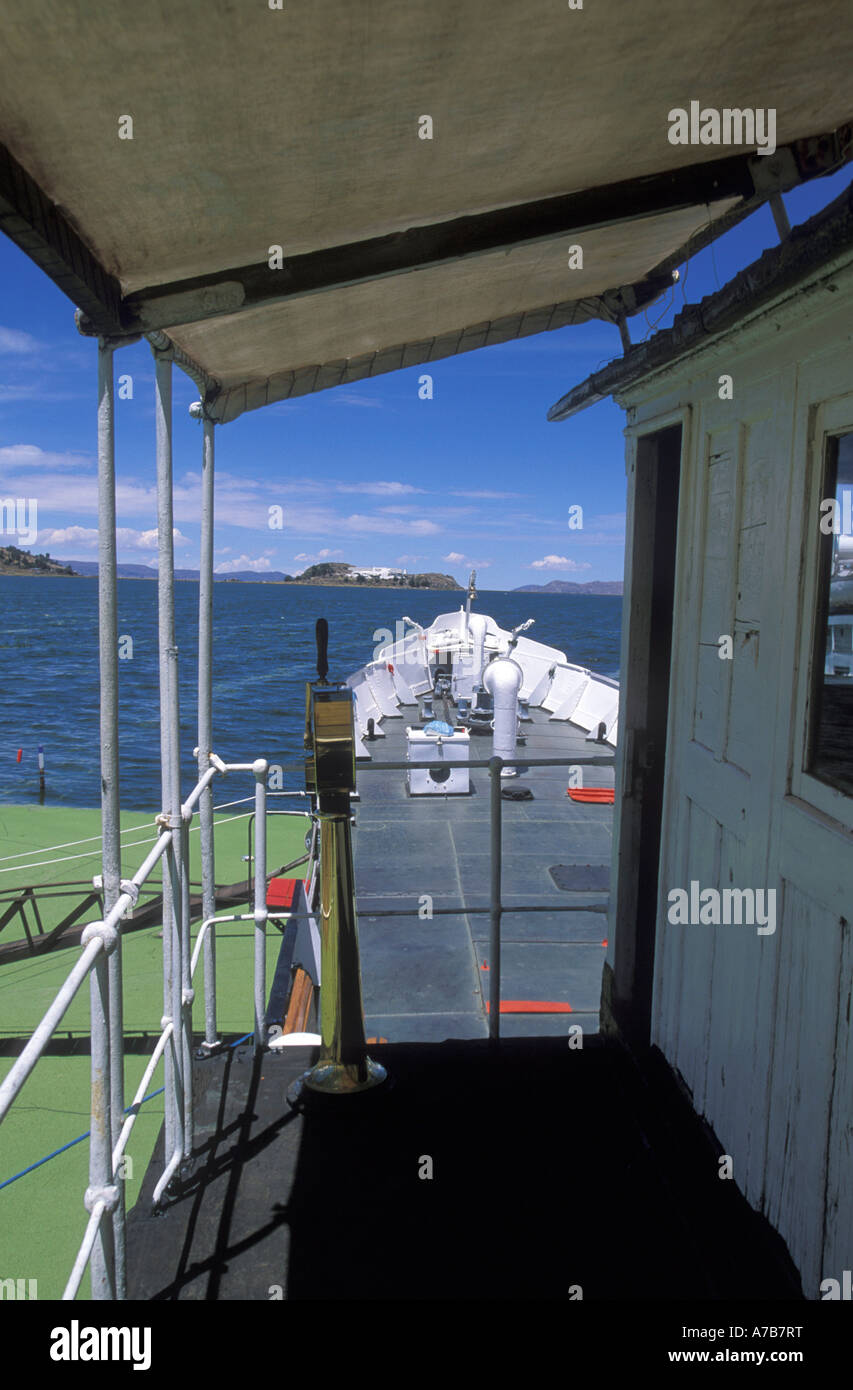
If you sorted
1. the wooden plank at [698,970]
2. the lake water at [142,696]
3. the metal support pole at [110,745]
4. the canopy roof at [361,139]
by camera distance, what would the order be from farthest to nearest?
the lake water at [142,696] → the wooden plank at [698,970] → the metal support pole at [110,745] → the canopy roof at [361,139]

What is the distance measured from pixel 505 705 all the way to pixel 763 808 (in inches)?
381

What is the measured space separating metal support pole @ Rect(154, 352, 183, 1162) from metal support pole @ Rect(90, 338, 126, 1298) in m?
0.51

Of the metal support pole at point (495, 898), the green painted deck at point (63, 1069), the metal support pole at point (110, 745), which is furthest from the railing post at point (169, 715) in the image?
the green painted deck at point (63, 1069)

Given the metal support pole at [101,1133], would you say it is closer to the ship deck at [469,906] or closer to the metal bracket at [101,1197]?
the metal bracket at [101,1197]

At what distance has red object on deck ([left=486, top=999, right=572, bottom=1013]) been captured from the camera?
554 centimetres

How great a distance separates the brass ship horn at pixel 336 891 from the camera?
10.8 feet

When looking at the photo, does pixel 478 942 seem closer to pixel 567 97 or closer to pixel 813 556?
pixel 813 556

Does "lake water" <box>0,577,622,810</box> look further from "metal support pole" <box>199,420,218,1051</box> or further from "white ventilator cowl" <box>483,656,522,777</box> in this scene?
"white ventilator cowl" <box>483,656,522,777</box>

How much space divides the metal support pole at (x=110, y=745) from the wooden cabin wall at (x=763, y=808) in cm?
166

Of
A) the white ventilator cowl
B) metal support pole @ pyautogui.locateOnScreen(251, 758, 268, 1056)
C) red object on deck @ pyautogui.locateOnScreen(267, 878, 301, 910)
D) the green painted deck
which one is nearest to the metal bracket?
metal support pole @ pyautogui.locateOnScreen(251, 758, 268, 1056)

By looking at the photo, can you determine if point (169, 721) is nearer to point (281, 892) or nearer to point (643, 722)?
point (643, 722)

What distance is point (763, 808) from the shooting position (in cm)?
257

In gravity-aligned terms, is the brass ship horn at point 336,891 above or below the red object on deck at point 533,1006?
above
